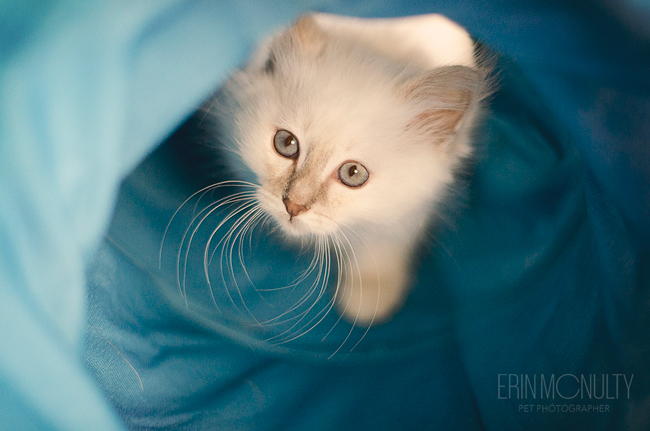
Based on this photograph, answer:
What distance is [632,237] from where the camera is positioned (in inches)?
34.6

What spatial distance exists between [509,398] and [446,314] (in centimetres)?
27

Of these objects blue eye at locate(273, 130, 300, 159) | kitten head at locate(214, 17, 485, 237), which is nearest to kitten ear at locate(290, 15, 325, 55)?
kitten head at locate(214, 17, 485, 237)

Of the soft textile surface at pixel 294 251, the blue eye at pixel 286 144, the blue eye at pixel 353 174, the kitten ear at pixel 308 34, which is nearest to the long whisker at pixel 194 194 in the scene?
the soft textile surface at pixel 294 251

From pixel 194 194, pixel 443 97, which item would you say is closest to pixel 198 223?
pixel 194 194

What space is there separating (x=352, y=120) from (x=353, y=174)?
0.42 ft

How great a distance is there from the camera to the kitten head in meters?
0.95

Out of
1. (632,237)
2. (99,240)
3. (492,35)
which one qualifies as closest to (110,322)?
(99,240)

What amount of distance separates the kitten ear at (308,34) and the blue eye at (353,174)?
0.31 metres

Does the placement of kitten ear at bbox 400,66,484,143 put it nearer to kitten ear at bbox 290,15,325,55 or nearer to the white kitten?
the white kitten

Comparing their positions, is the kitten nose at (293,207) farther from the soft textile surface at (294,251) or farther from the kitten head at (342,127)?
the soft textile surface at (294,251)

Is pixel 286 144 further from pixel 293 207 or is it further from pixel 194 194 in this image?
pixel 194 194

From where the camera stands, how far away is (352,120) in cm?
95

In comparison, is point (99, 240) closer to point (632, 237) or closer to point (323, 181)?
point (323, 181)

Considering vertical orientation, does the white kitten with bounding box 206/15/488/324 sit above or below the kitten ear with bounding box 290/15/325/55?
below
